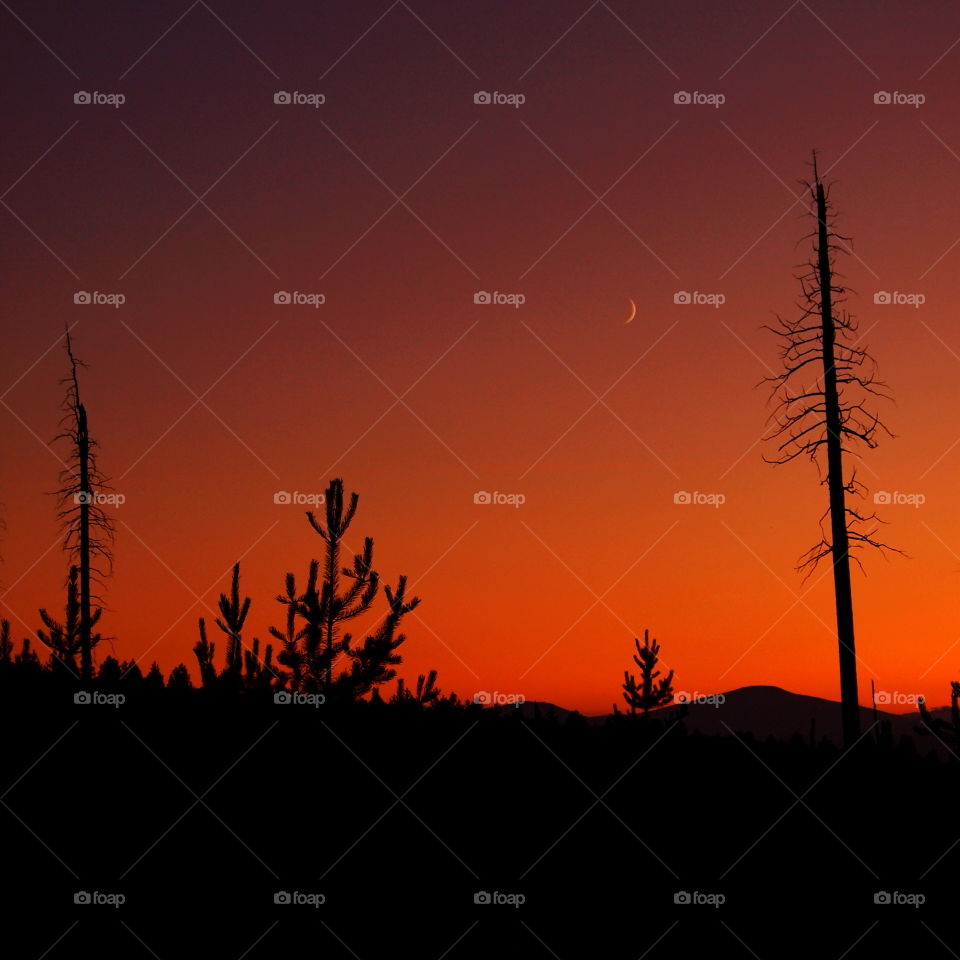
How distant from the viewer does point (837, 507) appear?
71.2 ft

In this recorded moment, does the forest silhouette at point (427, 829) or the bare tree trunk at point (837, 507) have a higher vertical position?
the bare tree trunk at point (837, 507)

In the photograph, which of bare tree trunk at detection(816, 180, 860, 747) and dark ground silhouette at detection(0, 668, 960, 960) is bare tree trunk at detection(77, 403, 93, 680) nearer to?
dark ground silhouette at detection(0, 668, 960, 960)

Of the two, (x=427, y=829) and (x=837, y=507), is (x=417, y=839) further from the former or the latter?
(x=837, y=507)

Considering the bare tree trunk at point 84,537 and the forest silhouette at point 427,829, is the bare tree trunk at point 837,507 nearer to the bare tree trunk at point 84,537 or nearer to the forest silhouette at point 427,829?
the forest silhouette at point 427,829

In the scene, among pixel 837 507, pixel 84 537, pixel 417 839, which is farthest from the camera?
pixel 84 537

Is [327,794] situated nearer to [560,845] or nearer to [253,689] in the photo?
[560,845]

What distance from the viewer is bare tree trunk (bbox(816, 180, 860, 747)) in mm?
21172

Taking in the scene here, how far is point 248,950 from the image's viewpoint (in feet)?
34.8

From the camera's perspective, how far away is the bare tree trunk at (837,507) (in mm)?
21172

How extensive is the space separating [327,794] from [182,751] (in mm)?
2052

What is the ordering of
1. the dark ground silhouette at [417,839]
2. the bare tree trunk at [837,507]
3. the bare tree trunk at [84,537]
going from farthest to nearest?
the bare tree trunk at [84,537] → the bare tree trunk at [837,507] → the dark ground silhouette at [417,839]

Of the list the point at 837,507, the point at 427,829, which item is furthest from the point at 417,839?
the point at 837,507

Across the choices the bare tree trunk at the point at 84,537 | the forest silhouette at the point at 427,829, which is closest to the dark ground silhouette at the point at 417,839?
the forest silhouette at the point at 427,829

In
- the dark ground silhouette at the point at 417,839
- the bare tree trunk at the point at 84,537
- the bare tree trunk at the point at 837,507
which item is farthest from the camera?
the bare tree trunk at the point at 84,537
